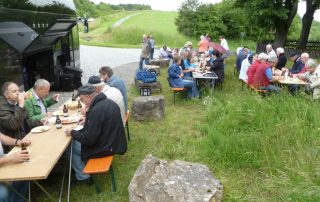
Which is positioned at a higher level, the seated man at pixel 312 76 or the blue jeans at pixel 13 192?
the seated man at pixel 312 76

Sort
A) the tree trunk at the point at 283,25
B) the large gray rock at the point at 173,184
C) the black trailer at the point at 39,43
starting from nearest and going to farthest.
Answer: the large gray rock at the point at 173,184 < the black trailer at the point at 39,43 < the tree trunk at the point at 283,25

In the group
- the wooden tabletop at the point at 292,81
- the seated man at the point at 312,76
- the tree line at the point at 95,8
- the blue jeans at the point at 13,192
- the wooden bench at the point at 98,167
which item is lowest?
the blue jeans at the point at 13,192

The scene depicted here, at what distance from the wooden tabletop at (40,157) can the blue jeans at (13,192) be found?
1.08ft

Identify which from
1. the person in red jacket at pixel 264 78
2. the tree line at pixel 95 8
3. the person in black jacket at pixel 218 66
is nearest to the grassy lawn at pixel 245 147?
the person in red jacket at pixel 264 78

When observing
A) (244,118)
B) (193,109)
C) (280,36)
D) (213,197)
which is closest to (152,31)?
(280,36)

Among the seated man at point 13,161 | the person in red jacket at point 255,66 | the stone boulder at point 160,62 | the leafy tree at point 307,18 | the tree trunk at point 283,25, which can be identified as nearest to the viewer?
the seated man at point 13,161

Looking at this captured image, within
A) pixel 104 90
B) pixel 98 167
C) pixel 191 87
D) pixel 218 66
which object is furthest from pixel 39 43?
pixel 218 66

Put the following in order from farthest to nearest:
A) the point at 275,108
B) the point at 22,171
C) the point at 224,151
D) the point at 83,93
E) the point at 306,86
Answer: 1. the point at 306,86
2. the point at 275,108
3. the point at 224,151
4. the point at 83,93
5. the point at 22,171

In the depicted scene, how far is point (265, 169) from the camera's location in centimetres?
519

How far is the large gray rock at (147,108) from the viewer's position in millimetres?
8211

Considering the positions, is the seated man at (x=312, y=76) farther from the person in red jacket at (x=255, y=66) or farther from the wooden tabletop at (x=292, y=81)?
the person in red jacket at (x=255, y=66)

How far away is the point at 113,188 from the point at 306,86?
19.9ft

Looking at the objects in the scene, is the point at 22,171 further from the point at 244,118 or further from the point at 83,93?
the point at 244,118

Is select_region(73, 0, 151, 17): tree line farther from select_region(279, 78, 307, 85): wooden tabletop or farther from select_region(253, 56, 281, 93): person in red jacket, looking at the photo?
select_region(279, 78, 307, 85): wooden tabletop
